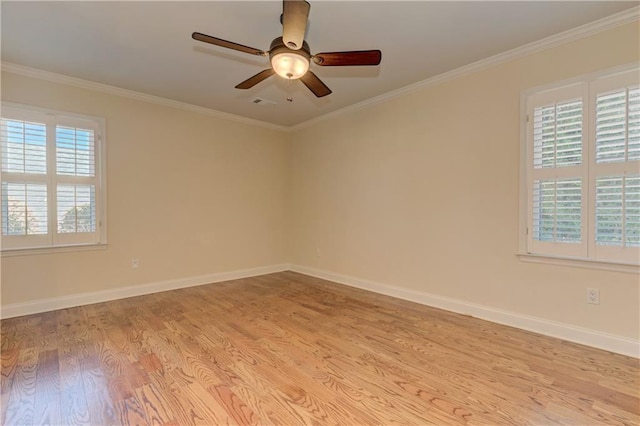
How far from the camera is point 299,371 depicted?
2.22 meters

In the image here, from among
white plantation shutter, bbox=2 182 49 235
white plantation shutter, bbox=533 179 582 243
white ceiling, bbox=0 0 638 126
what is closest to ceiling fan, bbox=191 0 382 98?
white ceiling, bbox=0 0 638 126

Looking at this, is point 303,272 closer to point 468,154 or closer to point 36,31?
point 468,154

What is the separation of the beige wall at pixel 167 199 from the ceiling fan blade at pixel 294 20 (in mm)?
3080

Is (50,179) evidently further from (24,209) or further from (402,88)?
(402,88)

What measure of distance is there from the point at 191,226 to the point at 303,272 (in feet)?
6.71

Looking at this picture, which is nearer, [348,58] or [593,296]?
[348,58]

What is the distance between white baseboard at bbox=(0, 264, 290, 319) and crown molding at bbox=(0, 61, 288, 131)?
2.50 m

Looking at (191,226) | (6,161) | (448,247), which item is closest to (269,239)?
(191,226)

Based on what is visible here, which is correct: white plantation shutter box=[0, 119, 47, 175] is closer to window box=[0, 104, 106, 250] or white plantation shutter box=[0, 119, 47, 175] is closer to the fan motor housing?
window box=[0, 104, 106, 250]

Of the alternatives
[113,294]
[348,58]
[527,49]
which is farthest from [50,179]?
[527,49]

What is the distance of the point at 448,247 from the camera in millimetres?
3545

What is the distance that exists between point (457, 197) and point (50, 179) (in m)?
4.62

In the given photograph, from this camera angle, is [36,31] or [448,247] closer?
[36,31]

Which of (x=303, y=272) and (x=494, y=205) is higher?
(x=494, y=205)
